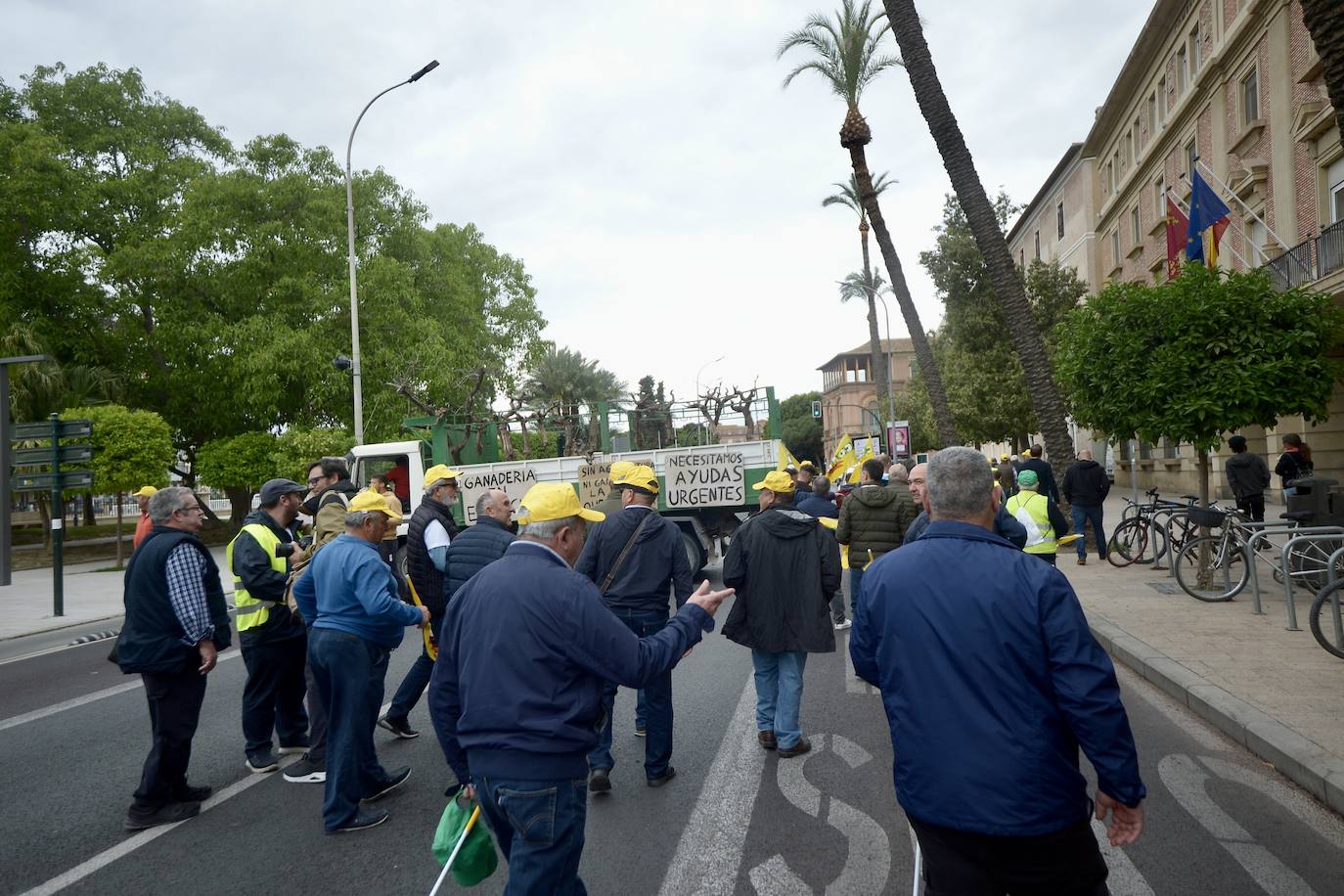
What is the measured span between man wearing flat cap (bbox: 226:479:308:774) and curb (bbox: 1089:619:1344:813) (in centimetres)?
577

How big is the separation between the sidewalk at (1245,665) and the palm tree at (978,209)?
4.14 metres

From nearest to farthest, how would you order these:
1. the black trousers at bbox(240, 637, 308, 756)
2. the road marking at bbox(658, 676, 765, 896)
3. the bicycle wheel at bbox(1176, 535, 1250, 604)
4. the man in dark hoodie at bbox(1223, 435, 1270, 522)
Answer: the road marking at bbox(658, 676, 765, 896) → the black trousers at bbox(240, 637, 308, 756) → the bicycle wheel at bbox(1176, 535, 1250, 604) → the man in dark hoodie at bbox(1223, 435, 1270, 522)

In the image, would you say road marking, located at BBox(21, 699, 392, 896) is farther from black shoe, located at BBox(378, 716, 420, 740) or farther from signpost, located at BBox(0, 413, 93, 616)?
signpost, located at BBox(0, 413, 93, 616)

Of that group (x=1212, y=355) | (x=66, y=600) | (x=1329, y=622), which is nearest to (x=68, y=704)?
(x=66, y=600)

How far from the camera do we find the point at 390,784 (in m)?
5.13

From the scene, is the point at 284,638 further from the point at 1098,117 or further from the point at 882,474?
the point at 1098,117

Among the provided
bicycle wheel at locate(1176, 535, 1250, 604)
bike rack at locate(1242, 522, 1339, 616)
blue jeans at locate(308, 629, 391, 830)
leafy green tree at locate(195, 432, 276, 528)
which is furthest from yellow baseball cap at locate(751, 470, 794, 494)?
leafy green tree at locate(195, 432, 276, 528)

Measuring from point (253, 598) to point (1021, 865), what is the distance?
4723 millimetres

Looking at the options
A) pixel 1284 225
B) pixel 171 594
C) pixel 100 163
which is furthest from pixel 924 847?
pixel 100 163

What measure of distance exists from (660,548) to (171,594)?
2.75 m

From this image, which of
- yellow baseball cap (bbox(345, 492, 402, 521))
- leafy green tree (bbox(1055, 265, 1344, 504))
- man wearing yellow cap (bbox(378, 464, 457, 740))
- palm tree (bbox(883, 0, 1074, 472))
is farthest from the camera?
palm tree (bbox(883, 0, 1074, 472))

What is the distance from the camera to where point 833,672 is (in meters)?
7.91

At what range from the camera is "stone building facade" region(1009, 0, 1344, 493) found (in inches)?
739

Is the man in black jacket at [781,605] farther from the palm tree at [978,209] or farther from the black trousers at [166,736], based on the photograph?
the palm tree at [978,209]
